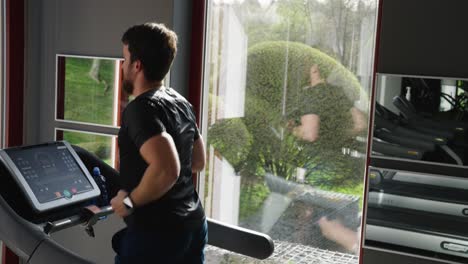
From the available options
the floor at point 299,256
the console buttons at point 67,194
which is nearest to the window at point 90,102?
the floor at point 299,256

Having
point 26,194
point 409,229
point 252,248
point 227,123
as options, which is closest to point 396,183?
point 409,229

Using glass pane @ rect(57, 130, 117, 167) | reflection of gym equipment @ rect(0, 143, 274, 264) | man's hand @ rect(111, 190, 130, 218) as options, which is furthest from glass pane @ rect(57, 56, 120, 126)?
man's hand @ rect(111, 190, 130, 218)

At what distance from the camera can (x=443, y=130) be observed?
9.59 ft

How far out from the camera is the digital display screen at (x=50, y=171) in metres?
2.40

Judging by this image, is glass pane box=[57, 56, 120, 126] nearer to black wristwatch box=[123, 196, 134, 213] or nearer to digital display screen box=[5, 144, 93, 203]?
digital display screen box=[5, 144, 93, 203]

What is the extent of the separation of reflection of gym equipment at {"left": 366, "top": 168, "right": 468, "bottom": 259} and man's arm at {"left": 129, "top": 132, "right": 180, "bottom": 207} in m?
1.44

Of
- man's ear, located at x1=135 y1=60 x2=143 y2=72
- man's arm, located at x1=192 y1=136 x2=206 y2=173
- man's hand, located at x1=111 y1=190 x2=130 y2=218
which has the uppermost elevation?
man's ear, located at x1=135 y1=60 x2=143 y2=72

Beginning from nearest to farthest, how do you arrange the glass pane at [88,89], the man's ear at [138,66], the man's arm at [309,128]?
the man's ear at [138,66], the man's arm at [309,128], the glass pane at [88,89]

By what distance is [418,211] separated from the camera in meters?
3.03

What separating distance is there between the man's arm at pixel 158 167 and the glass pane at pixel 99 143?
2037mm

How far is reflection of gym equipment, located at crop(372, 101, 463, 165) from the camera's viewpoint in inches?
116

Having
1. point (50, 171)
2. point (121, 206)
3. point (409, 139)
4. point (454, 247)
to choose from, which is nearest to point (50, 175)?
point (50, 171)

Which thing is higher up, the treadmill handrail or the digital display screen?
the digital display screen

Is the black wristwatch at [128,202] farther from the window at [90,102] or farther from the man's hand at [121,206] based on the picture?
the window at [90,102]
